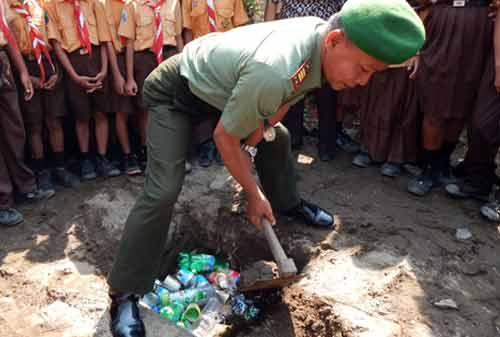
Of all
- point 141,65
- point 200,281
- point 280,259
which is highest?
point 141,65

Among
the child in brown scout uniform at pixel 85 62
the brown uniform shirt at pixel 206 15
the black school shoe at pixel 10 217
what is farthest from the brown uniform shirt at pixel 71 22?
the black school shoe at pixel 10 217

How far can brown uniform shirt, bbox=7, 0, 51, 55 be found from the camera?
380cm

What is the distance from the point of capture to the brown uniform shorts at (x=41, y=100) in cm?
397

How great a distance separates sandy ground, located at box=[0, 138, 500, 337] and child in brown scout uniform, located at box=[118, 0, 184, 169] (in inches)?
38.2

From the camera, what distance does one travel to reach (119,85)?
13.7ft

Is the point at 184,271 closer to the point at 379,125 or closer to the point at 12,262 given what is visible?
the point at 12,262

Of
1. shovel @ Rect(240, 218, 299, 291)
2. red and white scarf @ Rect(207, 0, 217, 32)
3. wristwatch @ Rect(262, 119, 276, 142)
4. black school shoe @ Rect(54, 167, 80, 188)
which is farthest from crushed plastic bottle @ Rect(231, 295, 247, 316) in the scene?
red and white scarf @ Rect(207, 0, 217, 32)

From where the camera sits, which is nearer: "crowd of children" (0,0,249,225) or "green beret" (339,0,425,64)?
"green beret" (339,0,425,64)

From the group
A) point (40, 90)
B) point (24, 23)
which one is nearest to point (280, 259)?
point (40, 90)

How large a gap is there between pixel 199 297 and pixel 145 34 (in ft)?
7.94

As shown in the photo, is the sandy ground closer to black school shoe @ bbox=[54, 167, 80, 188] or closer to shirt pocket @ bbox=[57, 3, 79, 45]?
black school shoe @ bbox=[54, 167, 80, 188]

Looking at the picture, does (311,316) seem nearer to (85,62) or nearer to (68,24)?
(85,62)

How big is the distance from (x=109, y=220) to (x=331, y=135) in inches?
88.5

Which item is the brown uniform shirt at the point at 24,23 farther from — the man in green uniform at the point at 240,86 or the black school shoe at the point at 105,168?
the man in green uniform at the point at 240,86
